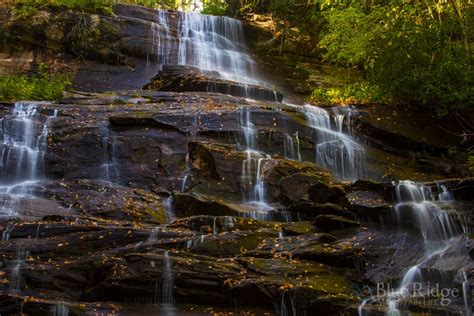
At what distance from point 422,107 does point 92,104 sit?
30.2 feet

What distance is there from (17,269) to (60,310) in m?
1.30

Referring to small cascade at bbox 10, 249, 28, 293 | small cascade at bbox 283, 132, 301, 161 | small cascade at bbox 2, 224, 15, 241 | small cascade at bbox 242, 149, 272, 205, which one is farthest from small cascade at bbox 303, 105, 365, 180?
small cascade at bbox 10, 249, 28, 293

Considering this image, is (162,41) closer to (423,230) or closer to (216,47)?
(216,47)

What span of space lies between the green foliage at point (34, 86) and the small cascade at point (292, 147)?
22.7ft

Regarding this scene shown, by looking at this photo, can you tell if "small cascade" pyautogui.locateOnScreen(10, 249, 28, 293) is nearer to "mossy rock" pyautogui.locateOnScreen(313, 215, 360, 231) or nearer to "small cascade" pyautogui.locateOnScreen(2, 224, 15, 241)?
"small cascade" pyautogui.locateOnScreen(2, 224, 15, 241)

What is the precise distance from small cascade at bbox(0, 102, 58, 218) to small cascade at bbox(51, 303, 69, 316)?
4.39 meters

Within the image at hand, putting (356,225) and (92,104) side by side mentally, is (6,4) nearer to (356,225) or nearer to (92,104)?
(92,104)

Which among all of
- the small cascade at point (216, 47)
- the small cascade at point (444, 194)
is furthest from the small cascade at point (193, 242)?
the small cascade at point (216, 47)

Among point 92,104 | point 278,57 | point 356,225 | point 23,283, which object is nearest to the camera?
point 23,283

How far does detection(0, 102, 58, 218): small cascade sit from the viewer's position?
34.5 feet

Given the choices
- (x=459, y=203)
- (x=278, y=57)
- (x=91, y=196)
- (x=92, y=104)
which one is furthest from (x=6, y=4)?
(x=459, y=203)

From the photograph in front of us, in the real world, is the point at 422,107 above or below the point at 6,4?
below

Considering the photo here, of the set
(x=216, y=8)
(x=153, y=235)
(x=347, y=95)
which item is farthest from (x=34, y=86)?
(x=216, y=8)

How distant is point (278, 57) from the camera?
22125mm
